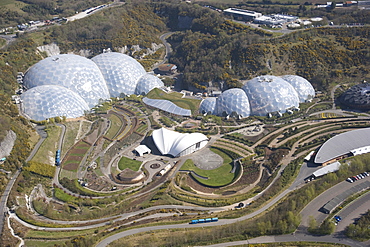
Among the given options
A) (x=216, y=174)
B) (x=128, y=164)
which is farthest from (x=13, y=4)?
(x=216, y=174)

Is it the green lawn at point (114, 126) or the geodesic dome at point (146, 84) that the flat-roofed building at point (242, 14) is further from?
the green lawn at point (114, 126)

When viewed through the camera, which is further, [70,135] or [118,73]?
[118,73]

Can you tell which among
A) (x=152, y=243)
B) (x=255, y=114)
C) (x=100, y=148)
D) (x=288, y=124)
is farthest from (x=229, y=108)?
(x=152, y=243)

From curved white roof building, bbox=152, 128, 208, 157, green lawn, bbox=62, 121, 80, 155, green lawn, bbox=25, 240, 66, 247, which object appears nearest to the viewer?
green lawn, bbox=25, 240, 66, 247

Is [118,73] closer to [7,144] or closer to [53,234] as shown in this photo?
[7,144]

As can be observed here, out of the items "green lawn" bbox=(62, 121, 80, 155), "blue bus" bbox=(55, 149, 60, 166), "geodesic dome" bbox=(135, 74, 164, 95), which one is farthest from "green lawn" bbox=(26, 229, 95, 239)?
"geodesic dome" bbox=(135, 74, 164, 95)

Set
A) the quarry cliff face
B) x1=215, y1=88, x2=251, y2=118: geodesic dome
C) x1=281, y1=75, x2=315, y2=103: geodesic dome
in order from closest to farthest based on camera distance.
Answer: the quarry cliff face < x1=215, y1=88, x2=251, y2=118: geodesic dome < x1=281, y1=75, x2=315, y2=103: geodesic dome

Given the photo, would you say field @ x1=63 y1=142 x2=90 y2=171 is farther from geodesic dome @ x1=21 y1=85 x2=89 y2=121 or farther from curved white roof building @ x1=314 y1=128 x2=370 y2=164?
curved white roof building @ x1=314 y1=128 x2=370 y2=164
